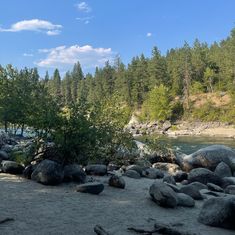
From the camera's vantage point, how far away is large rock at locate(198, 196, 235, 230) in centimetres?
930

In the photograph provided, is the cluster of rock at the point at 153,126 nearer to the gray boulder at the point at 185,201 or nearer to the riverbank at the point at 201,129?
the riverbank at the point at 201,129

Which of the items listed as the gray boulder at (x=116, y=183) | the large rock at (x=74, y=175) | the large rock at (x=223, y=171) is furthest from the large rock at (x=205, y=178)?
the large rock at (x=74, y=175)

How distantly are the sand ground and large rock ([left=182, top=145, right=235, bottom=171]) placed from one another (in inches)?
346

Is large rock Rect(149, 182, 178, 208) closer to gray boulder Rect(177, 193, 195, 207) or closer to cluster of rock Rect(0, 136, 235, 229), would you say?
cluster of rock Rect(0, 136, 235, 229)

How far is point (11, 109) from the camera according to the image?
86.8 ft

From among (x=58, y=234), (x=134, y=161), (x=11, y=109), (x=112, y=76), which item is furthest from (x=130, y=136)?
(x=112, y=76)

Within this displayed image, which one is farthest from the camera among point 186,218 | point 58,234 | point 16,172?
point 16,172

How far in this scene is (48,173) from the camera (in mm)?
12422

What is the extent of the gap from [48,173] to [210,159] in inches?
442

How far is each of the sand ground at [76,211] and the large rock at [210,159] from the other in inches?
346

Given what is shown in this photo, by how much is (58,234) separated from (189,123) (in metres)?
82.4

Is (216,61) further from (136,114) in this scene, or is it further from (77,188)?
(77,188)

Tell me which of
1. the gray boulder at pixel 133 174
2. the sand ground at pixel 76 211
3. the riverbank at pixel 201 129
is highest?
the riverbank at pixel 201 129

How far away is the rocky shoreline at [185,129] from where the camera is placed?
7256 cm
